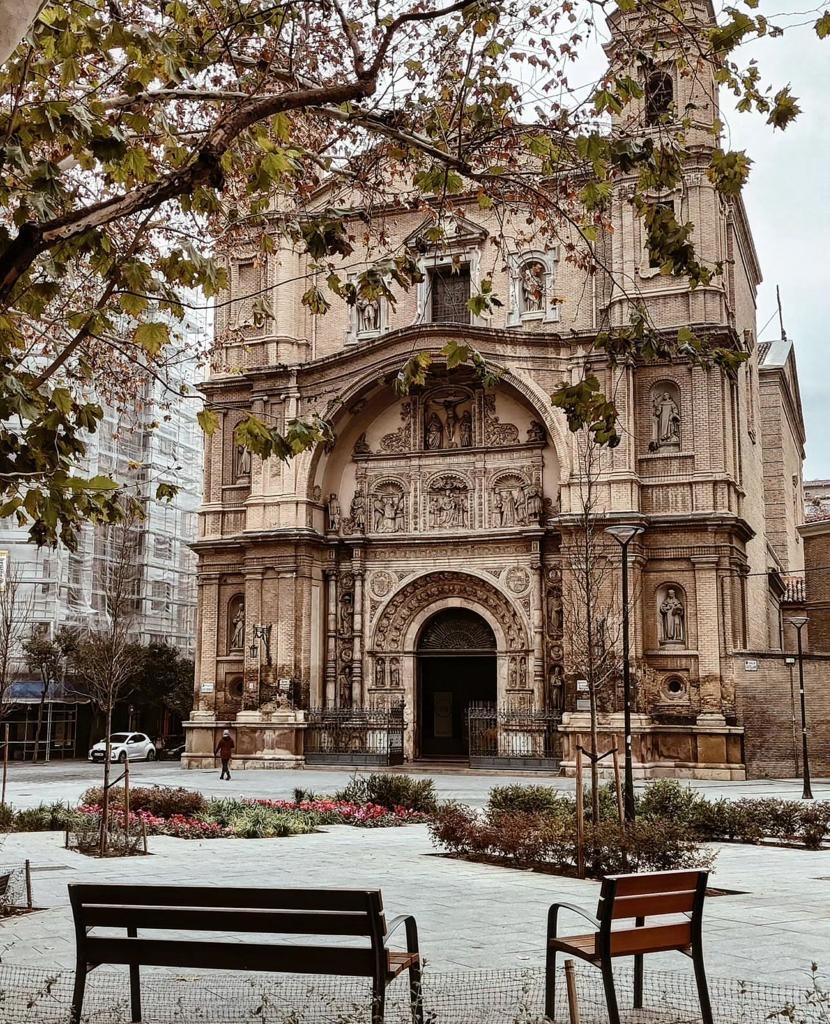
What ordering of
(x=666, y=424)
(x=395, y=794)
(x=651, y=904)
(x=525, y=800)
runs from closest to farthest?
(x=651, y=904)
(x=525, y=800)
(x=395, y=794)
(x=666, y=424)

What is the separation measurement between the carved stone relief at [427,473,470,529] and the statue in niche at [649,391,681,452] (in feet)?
19.0

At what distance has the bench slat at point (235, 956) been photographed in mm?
5762

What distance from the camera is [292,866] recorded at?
1346 cm

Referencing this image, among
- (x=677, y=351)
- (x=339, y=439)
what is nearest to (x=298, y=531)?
(x=339, y=439)

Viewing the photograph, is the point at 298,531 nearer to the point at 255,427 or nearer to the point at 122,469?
the point at 122,469

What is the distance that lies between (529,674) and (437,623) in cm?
358

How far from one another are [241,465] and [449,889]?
2621 centimetres

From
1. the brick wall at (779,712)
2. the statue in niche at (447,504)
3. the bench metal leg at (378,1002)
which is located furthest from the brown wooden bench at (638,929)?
the statue in niche at (447,504)

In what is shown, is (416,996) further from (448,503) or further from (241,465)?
(241,465)

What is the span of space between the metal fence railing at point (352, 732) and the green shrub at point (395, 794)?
12.7 m

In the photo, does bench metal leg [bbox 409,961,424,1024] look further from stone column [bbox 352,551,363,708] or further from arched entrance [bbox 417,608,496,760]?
stone column [bbox 352,551,363,708]

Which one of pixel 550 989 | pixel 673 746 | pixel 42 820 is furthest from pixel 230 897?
pixel 673 746

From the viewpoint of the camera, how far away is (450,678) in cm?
3519

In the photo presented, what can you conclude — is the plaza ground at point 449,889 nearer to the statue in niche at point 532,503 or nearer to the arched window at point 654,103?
the arched window at point 654,103
